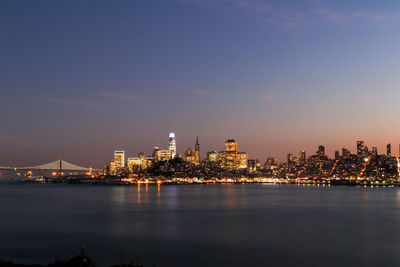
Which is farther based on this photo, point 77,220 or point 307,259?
point 77,220

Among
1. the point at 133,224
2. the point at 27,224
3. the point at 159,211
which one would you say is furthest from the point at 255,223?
the point at 27,224

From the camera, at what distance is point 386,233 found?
144 feet

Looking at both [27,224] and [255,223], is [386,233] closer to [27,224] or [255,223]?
[255,223]

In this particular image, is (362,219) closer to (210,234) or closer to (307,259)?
(210,234)

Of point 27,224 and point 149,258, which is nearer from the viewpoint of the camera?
point 149,258

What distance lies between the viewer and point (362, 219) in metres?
56.3

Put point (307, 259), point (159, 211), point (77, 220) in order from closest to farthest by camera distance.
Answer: point (307, 259)
point (77, 220)
point (159, 211)

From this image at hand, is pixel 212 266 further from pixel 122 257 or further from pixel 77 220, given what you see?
pixel 77 220

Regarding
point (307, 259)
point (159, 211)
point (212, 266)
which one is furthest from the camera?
point (159, 211)

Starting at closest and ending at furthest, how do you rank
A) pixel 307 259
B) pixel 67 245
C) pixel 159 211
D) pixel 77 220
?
1. pixel 307 259
2. pixel 67 245
3. pixel 77 220
4. pixel 159 211

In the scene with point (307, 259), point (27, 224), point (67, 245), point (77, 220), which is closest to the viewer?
point (307, 259)

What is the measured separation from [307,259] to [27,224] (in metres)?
34.5

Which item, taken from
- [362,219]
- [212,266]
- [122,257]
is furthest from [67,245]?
[362,219]

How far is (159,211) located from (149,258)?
3694cm
